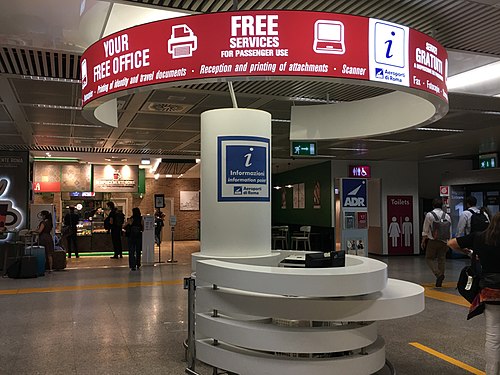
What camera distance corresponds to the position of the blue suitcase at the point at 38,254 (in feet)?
33.1

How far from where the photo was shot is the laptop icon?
297 cm

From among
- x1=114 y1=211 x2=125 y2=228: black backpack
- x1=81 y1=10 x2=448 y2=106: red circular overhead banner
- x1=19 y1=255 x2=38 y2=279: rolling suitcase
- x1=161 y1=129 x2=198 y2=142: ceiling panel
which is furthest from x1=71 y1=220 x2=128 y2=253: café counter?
x1=81 y1=10 x2=448 y2=106: red circular overhead banner

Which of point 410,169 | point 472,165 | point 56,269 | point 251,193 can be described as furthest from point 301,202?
point 251,193

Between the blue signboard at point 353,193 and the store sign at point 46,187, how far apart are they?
8.27m

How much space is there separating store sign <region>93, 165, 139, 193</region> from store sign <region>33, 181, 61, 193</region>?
1.05m

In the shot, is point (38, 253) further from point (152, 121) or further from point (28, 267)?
point (152, 121)

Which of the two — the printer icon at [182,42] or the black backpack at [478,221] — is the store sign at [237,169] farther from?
the black backpack at [478,221]

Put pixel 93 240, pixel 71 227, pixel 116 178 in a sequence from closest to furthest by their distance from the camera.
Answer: pixel 71 227 → pixel 116 178 → pixel 93 240

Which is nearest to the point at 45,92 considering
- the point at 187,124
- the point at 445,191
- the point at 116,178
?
the point at 187,124

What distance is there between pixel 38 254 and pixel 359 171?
9022 millimetres

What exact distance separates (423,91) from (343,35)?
2.34ft

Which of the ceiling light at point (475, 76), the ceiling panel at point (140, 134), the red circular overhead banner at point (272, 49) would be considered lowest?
the red circular overhead banner at point (272, 49)

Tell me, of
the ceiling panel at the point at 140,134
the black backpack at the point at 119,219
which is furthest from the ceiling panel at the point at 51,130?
the black backpack at the point at 119,219

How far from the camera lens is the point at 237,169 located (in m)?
4.42
